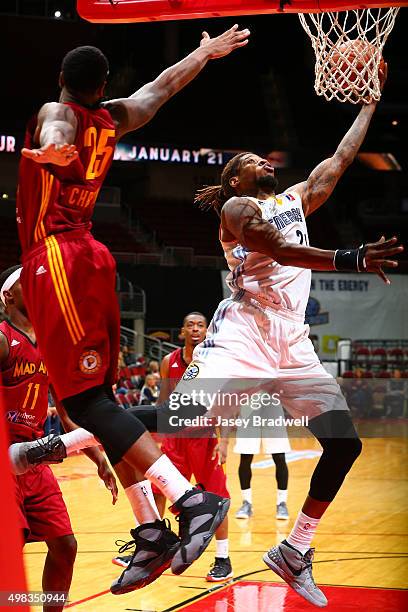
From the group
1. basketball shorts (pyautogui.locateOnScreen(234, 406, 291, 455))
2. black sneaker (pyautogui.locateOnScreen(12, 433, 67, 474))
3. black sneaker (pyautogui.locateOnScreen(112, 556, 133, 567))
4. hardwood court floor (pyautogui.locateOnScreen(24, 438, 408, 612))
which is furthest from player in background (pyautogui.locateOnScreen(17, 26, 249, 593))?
basketball shorts (pyautogui.locateOnScreen(234, 406, 291, 455))

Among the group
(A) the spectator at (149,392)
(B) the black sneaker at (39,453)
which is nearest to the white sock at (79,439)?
(B) the black sneaker at (39,453)

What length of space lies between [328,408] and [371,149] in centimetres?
2371

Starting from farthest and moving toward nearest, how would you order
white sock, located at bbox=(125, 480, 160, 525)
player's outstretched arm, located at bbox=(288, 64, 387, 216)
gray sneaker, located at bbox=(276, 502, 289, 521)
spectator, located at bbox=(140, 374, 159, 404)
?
spectator, located at bbox=(140, 374, 159, 404)
gray sneaker, located at bbox=(276, 502, 289, 521)
player's outstretched arm, located at bbox=(288, 64, 387, 216)
white sock, located at bbox=(125, 480, 160, 525)

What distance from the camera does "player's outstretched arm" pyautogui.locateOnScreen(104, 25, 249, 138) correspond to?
381 centimetres

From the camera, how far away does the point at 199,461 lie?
7.46m

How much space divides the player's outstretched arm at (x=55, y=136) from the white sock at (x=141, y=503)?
1.32 meters

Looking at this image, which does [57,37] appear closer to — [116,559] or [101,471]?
[116,559]

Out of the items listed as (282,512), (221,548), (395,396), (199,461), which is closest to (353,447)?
(221,548)

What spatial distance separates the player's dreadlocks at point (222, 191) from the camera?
4.93 metres

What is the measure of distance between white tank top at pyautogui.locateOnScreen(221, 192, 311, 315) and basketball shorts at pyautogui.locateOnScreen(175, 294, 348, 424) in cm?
6

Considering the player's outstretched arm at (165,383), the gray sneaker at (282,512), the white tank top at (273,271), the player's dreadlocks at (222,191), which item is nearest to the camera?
the white tank top at (273,271)

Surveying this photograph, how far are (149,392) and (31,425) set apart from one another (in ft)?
30.5

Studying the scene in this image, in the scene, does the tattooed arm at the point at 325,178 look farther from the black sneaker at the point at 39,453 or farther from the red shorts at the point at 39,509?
the red shorts at the point at 39,509

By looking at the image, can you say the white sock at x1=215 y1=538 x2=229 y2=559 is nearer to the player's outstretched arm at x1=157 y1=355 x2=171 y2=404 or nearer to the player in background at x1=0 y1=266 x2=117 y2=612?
the player's outstretched arm at x1=157 y1=355 x2=171 y2=404
